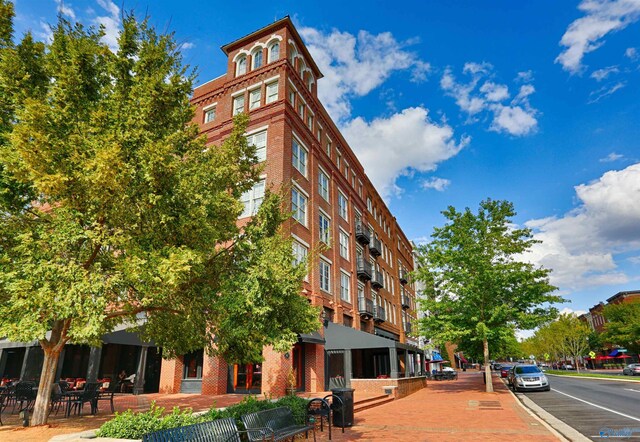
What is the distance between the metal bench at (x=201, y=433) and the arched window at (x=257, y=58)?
909 inches

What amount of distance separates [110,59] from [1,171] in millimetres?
3760

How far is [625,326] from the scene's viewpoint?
187 feet

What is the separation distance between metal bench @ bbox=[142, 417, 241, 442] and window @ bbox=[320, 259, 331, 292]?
17075 millimetres

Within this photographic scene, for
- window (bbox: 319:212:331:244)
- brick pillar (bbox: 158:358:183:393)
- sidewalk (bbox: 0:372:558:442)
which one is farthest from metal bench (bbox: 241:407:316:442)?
window (bbox: 319:212:331:244)

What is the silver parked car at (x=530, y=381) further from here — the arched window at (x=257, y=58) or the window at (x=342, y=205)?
the arched window at (x=257, y=58)

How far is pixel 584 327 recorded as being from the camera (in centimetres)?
6831

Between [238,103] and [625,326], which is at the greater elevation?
[238,103]

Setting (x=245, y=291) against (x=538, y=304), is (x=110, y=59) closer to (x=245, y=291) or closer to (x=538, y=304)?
(x=245, y=291)

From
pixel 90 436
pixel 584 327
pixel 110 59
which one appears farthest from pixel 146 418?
pixel 584 327

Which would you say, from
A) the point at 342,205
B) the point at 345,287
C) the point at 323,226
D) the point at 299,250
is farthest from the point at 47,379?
the point at 342,205

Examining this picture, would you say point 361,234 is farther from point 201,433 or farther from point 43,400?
point 201,433

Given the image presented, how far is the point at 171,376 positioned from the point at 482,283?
684 inches

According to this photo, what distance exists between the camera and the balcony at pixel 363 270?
30.5m

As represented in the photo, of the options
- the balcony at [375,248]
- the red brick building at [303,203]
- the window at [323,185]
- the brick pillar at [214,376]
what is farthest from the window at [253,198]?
the balcony at [375,248]
